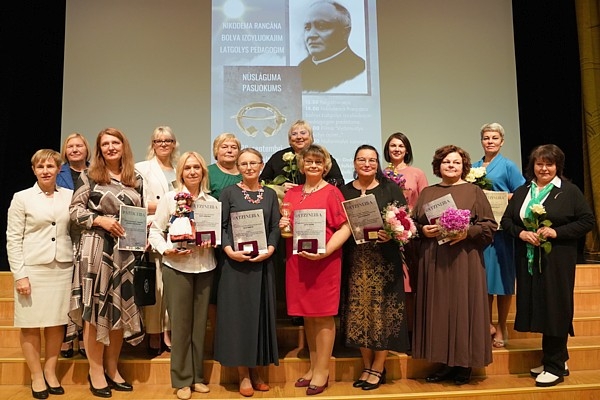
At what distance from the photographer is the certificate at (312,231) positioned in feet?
9.72

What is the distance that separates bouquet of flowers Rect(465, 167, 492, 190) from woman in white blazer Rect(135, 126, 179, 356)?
220 cm

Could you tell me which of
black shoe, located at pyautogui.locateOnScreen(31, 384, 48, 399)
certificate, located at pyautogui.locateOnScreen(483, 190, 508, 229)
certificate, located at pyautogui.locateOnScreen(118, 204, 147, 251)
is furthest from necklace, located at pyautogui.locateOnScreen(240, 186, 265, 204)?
black shoe, located at pyautogui.locateOnScreen(31, 384, 48, 399)

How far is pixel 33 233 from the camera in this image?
3061mm

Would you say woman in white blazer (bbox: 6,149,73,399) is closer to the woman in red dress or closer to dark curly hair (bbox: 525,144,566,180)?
the woman in red dress

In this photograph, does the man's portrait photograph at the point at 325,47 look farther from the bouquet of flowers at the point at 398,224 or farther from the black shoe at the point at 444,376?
the black shoe at the point at 444,376

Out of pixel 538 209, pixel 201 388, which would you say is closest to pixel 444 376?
pixel 538 209

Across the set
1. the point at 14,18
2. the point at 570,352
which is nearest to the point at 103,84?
the point at 14,18

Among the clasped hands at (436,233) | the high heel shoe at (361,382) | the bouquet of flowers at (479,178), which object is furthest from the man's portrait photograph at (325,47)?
the high heel shoe at (361,382)

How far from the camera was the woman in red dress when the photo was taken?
3061 millimetres

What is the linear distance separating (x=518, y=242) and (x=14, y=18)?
623cm

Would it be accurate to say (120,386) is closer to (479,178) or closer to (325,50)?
(479,178)

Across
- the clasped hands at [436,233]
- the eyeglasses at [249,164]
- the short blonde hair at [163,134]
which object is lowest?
the clasped hands at [436,233]

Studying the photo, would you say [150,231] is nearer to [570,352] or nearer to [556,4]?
[570,352]

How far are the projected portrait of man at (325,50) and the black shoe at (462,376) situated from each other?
3453 mm
